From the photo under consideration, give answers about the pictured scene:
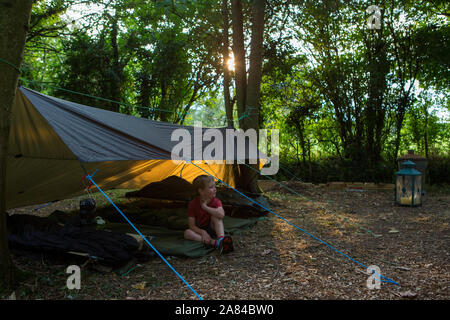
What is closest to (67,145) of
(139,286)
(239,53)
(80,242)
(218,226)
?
(80,242)

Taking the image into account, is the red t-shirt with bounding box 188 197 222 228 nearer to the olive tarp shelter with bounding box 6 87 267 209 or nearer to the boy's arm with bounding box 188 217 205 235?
the boy's arm with bounding box 188 217 205 235

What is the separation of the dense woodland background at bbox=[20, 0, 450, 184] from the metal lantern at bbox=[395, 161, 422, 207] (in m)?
1.99

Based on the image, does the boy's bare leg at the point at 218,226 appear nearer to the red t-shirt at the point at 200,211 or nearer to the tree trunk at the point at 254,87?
the red t-shirt at the point at 200,211

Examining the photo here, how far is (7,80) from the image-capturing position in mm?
1968

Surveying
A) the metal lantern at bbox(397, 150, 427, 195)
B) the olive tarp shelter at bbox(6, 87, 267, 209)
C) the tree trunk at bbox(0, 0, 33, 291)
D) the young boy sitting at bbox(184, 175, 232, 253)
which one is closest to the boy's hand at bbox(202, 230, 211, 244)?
the young boy sitting at bbox(184, 175, 232, 253)

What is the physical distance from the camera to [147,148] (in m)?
2.91

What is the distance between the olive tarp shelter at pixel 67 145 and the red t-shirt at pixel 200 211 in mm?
494

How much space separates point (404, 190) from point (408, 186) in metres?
0.09

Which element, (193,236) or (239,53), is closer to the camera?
(193,236)

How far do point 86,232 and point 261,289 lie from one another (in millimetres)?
1461

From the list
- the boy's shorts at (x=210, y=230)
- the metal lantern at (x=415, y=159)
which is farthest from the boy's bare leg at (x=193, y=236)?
the metal lantern at (x=415, y=159)

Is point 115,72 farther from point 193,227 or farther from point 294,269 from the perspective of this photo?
point 294,269

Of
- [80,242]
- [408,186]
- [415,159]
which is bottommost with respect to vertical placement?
[80,242]
